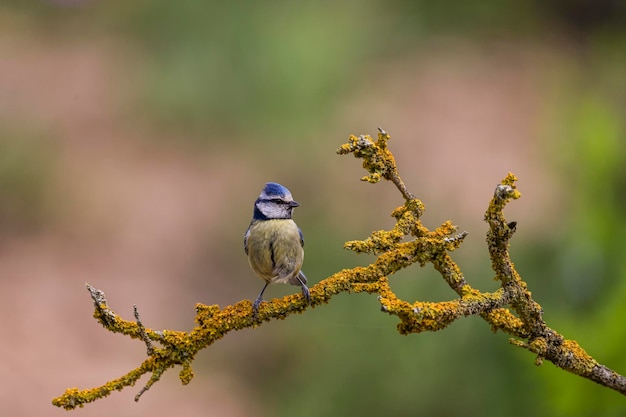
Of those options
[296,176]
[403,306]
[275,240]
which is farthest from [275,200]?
[296,176]

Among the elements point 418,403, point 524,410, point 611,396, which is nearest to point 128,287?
point 418,403

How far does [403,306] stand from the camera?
2.05m

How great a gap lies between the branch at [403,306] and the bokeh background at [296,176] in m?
2.17

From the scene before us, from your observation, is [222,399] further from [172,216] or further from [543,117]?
[543,117]

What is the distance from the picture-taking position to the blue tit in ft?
9.92

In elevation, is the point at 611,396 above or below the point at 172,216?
below

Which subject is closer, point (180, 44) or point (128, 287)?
point (128, 287)

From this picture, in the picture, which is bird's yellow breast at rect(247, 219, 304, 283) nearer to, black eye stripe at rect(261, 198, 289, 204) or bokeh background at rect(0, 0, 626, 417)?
black eye stripe at rect(261, 198, 289, 204)

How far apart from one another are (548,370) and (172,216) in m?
5.52

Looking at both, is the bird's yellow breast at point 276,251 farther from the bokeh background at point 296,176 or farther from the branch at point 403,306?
the bokeh background at point 296,176

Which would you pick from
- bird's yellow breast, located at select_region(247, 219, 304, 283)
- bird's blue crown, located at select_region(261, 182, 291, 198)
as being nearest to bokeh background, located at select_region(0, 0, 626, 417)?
bird's yellow breast, located at select_region(247, 219, 304, 283)

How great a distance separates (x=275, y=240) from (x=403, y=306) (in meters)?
1.05

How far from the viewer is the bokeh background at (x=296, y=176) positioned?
561 cm

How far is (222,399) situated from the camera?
726 cm
